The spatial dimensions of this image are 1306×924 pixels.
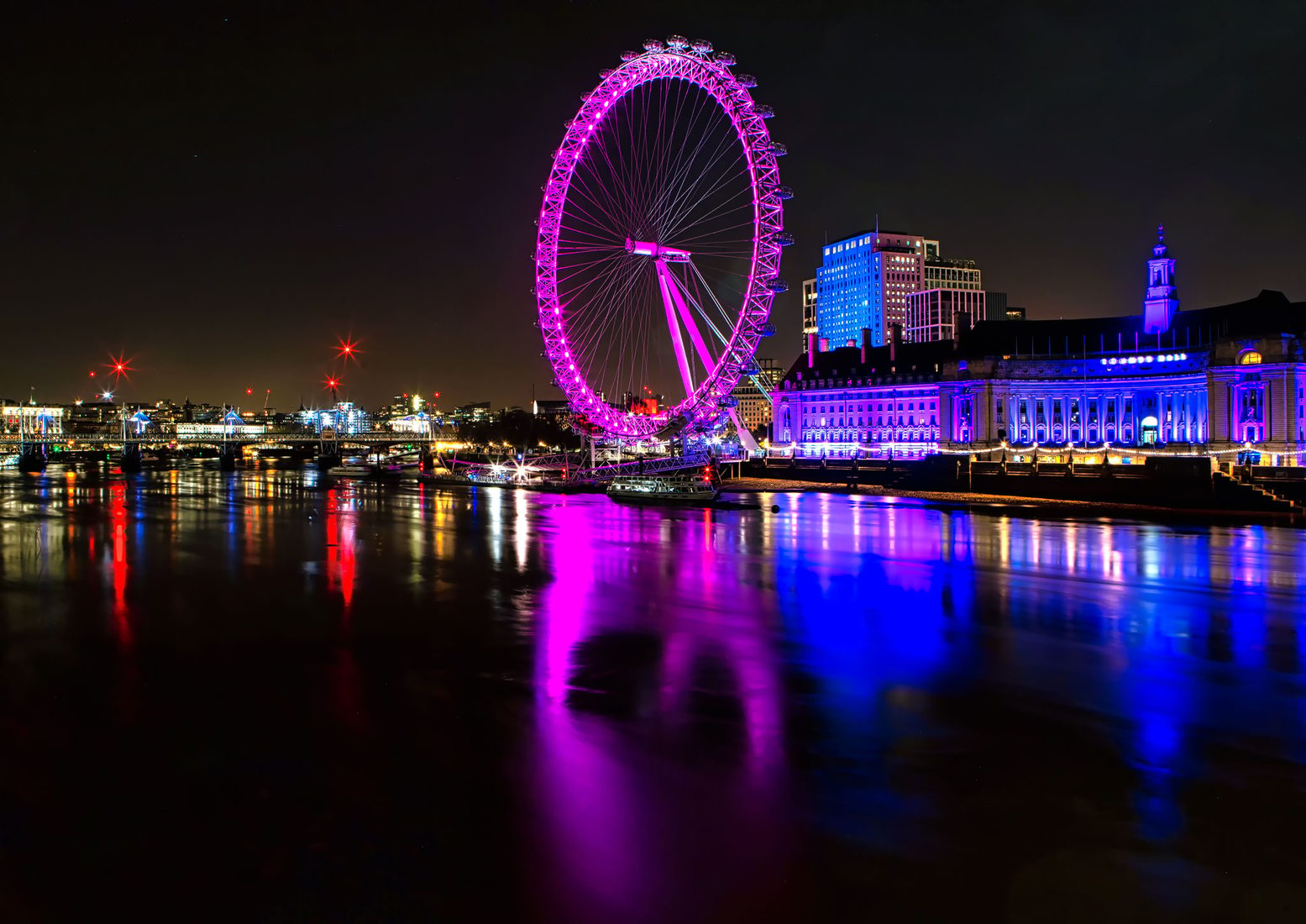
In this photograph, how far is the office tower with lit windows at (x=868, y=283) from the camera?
175 meters

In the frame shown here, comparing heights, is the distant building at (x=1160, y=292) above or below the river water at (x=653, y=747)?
above

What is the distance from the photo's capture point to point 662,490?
53562mm

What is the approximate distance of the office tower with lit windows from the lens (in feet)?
575

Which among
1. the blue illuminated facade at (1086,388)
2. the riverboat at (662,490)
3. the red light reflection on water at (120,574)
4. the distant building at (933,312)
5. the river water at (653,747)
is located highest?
the distant building at (933,312)

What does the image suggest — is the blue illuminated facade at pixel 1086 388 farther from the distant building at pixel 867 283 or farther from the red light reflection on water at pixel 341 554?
the red light reflection on water at pixel 341 554

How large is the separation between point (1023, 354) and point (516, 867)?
10561 centimetres

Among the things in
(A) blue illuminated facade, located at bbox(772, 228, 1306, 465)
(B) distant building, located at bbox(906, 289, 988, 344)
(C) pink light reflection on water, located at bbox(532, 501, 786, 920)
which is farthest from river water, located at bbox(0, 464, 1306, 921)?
(B) distant building, located at bbox(906, 289, 988, 344)

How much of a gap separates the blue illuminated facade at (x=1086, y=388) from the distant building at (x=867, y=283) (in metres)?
53.0

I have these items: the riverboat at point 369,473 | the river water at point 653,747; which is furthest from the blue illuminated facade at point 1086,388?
the river water at point 653,747

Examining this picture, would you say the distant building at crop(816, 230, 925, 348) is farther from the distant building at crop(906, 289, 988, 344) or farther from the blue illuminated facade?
the blue illuminated facade

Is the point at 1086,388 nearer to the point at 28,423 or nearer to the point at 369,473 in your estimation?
the point at 369,473

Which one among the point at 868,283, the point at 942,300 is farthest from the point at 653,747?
the point at 868,283

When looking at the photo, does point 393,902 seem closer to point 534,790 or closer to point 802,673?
point 534,790

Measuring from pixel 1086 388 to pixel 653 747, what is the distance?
99855 millimetres
